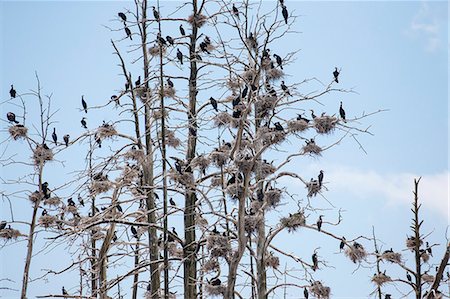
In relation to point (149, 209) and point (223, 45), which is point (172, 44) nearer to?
point (223, 45)

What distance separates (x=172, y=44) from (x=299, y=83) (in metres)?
2.67

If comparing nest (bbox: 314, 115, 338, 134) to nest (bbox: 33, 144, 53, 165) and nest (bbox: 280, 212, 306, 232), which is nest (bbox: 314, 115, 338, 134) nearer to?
nest (bbox: 280, 212, 306, 232)

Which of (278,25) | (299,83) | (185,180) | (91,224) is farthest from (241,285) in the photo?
(278,25)

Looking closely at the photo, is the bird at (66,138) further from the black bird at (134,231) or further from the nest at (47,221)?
the black bird at (134,231)

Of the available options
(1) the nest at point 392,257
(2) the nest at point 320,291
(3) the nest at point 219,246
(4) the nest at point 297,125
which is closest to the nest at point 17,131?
(3) the nest at point 219,246

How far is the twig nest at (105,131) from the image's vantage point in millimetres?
11594

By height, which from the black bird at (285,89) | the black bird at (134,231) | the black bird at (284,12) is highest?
the black bird at (284,12)

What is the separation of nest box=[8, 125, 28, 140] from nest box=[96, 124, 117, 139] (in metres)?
1.26

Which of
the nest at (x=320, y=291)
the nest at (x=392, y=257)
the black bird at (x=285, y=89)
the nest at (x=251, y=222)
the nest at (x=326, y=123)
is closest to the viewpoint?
the nest at (x=326, y=123)

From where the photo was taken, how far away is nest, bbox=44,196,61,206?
11234mm

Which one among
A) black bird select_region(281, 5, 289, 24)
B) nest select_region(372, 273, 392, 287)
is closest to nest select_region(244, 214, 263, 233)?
nest select_region(372, 273, 392, 287)

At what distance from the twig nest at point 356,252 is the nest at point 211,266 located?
2037mm

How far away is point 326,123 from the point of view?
31.0ft

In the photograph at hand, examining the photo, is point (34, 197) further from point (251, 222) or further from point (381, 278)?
point (381, 278)
